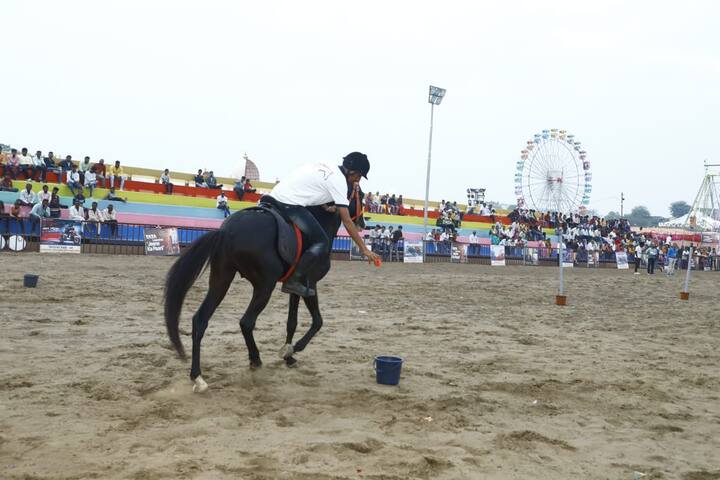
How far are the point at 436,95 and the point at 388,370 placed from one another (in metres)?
29.7

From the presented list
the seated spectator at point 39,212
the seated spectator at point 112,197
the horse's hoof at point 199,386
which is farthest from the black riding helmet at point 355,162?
the seated spectator at point 112,197

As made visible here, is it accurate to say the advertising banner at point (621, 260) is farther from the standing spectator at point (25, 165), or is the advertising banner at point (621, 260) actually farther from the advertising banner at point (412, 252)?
the standing spectator at point (25, 165)

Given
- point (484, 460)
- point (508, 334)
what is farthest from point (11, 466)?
point (508, 334)

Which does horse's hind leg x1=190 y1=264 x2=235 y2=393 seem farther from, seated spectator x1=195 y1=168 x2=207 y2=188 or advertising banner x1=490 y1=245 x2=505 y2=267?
seated spectator x1=195 y1=168 x2=207 y2=188

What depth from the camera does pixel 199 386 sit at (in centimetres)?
496

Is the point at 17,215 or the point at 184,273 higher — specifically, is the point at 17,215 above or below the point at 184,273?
above

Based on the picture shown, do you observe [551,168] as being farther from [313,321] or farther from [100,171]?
[313,321]

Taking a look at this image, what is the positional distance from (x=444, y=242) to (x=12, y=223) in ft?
59.5

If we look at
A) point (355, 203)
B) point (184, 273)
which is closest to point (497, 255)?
point (355, 203)

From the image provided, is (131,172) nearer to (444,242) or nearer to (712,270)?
(444,242)

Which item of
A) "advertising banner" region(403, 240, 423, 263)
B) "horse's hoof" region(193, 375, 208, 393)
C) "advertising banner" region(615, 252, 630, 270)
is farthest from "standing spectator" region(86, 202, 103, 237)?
"advertising banner" region(615, 252, 630, 270)

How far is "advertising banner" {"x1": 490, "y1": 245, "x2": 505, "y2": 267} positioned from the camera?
30094mm

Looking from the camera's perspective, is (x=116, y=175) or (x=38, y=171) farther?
(x=116, y=175)

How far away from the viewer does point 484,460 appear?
3744 millimetres
